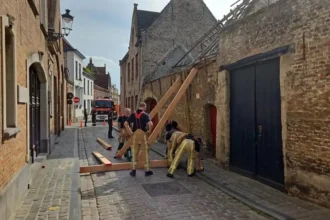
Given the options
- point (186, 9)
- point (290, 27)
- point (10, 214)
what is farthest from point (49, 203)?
point (186, 9)

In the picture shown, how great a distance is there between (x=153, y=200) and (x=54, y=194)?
6.72ft

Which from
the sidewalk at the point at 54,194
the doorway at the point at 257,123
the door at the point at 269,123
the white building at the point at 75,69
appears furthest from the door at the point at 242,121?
the white building at the point at 75,69

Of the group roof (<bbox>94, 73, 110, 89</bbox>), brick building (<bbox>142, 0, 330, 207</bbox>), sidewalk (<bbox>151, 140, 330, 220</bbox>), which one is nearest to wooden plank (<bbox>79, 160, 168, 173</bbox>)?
sidewalk (<bbox>151, 140, 330, 220</bbox>)

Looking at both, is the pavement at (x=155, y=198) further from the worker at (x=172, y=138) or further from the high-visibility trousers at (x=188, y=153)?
the worker at (x=172, y=138)

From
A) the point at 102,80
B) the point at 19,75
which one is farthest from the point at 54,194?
the point at 102,80

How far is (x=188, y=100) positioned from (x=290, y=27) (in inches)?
233

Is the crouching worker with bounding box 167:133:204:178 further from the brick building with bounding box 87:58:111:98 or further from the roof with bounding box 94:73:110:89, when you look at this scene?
the roof with bounding box 94:73:110:89

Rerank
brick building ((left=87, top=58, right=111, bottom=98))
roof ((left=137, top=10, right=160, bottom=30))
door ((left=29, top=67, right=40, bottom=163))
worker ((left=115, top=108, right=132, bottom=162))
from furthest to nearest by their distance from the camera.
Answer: brick building ((left=87, top=58, right=111, bottom=98))
roof ((left=137, top=10, right=160, bottom=30))
worker ((left=115, top=108, right=132, bottom=162))
door ((left=29, top=67, right=40, bottom=163))

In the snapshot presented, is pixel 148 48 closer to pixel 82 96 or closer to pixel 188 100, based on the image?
pixel 188 100

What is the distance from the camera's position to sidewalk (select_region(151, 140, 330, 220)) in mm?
4953

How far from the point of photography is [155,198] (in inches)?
240

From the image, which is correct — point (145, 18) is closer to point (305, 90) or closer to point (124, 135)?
point (124, 135)

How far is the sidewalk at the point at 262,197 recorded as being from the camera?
4.95m

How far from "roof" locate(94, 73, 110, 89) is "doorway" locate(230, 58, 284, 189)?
6397 centimetres
